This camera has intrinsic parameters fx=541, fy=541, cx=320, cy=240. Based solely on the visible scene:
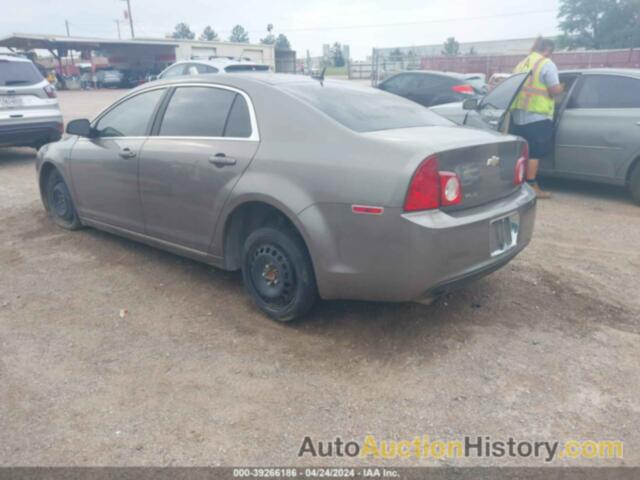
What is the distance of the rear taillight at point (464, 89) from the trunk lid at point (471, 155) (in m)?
7.78

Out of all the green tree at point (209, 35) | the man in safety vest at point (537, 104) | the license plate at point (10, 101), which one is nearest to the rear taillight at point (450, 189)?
the man in safety vest at point (537, 104)

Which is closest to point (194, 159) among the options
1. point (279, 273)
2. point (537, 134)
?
point (279, 273)

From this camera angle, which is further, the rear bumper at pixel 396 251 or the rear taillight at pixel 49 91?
the rear taillight at pixel 49 91

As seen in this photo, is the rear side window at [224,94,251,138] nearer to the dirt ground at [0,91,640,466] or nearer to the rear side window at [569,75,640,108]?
the dirt ground at [0,91,640,466]

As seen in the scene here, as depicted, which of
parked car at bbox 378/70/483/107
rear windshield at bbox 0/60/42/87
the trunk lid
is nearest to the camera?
the trunk lid

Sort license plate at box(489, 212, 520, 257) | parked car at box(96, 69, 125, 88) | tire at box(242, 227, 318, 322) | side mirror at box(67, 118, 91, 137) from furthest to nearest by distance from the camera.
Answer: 1. parked car at box(96, 69, 125, 88)
2. side mirror at box(67, 118, 91, 137)
3. tire at box(242, 227, 318, 322)
4. license plate at box(489, 212, 520, 257)

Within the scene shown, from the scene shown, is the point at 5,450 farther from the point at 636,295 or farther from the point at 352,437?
the point at 636,295

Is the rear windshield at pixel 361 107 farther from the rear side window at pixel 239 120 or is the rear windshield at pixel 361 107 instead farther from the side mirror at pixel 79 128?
the side mirror at pixel 79 128

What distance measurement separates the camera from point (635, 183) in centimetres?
627

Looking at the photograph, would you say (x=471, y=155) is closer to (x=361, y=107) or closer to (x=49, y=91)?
(x=361, y=107)

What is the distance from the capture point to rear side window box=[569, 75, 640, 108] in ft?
20.6

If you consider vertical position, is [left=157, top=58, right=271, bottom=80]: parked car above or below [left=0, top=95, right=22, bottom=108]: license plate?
above

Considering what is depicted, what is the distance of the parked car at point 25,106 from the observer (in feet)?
28.2

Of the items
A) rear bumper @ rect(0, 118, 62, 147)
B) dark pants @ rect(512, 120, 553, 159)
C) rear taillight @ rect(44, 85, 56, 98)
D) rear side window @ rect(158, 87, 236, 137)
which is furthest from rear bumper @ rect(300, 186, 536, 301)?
rear taillight @ rect(44, 85, 56, 98)
